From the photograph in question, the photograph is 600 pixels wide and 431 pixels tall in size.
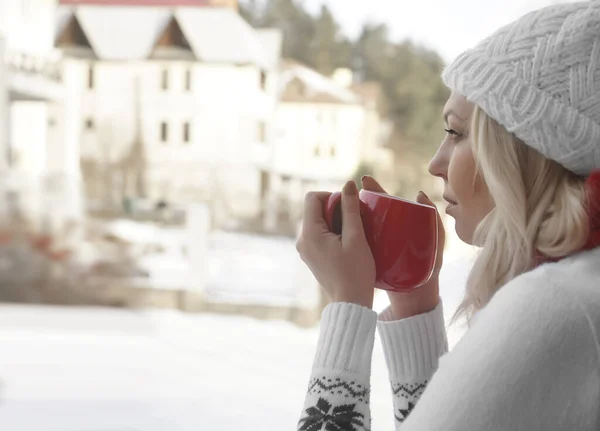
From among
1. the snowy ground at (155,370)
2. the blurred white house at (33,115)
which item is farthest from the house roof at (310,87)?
the blurred white house at (33,115)

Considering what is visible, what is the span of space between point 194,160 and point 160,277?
1.37 feet

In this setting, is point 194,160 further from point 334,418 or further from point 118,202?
point 334,418

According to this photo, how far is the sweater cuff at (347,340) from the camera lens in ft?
1.44

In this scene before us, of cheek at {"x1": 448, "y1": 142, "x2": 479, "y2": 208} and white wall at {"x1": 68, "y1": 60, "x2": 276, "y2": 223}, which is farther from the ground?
cheek at {"x1": 448, "y1": 142, "x2": 479, "y2": 208}

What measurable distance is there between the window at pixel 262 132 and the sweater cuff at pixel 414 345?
155 cm

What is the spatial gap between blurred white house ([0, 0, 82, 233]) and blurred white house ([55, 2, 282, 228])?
0.04 meters

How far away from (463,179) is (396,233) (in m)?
0.06

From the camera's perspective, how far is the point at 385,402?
1700 mm

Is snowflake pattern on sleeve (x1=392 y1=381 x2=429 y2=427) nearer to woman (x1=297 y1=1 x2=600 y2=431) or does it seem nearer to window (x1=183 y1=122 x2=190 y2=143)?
woman (x1=297 y1=1 x2=600 y2=431)

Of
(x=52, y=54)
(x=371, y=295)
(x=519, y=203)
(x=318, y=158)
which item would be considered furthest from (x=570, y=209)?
(x=52, y=54)

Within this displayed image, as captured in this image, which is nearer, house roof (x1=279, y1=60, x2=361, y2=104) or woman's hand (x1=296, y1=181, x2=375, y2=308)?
woman's hand (x1=296, y1=181, x2=375, y2=308)

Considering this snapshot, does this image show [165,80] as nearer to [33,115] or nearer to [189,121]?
[189,121]

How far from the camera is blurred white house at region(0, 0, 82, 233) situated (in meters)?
1.97

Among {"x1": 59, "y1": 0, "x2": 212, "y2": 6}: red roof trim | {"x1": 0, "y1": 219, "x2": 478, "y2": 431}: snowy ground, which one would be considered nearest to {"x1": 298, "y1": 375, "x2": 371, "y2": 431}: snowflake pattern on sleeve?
{"x1": 0, "y1": 219, "x2": 478, "y2": 431}: snowy ground
